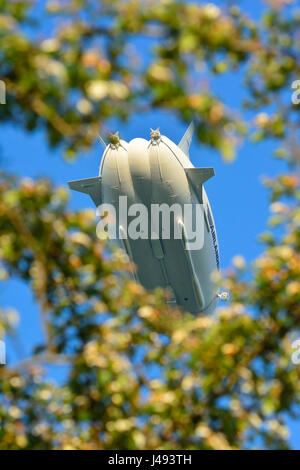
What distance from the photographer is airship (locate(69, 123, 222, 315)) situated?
949 inches

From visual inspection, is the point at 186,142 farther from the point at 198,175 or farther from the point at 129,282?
the point at 129,282

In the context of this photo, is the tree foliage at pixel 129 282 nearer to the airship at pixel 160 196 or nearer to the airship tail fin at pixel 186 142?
the airship at pixel 160 196

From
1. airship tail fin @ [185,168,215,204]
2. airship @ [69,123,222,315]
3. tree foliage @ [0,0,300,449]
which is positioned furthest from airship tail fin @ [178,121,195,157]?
tree foliage @ [0,0,300,449]

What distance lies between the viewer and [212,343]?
6.95m

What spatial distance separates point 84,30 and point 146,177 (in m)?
17.7

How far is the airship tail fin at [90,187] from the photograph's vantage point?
25.7 metres

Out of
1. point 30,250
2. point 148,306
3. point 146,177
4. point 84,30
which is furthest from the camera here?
point 146,177

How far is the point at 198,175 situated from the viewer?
24.8 meters

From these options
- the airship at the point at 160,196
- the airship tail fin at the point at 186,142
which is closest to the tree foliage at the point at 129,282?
the airship at the point at 160,196

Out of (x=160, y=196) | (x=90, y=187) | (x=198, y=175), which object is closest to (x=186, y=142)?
(x=198, y=175)

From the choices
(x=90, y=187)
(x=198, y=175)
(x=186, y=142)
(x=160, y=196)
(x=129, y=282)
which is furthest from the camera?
(x=186, y=142)

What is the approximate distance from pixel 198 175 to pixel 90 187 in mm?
4203

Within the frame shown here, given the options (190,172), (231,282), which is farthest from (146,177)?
(231,282)
